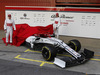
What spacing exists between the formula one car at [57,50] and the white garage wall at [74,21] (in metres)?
3.89

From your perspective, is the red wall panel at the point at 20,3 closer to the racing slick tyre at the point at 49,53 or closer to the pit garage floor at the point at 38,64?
the pit garage floor at the point at 38,64

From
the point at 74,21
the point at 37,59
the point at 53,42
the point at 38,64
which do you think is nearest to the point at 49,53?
the point at 38,64

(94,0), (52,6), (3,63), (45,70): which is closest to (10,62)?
(3,63)

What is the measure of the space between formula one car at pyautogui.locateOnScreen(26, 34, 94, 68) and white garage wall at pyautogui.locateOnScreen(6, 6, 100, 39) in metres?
3.89

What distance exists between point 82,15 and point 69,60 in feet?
19.2

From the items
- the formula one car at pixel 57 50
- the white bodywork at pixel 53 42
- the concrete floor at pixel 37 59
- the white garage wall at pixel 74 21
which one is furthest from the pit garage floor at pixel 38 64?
the white garage wall at pixel 74 21

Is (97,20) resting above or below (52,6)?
below

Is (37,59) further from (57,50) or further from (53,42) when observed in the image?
(53,42)

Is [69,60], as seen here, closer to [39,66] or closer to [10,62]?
[39,66]

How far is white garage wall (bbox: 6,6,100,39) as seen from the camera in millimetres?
9695

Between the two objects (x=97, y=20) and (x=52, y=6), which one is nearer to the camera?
(x=97, y=20)

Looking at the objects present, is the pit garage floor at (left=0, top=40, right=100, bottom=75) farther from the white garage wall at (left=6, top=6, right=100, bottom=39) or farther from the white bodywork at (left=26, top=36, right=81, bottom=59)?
the white garage wall at (left=6, top=6, right=100, bottom=39)

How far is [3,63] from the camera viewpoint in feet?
17.0

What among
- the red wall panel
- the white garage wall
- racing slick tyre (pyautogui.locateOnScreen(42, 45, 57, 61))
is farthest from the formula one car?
the red wall panel
